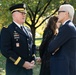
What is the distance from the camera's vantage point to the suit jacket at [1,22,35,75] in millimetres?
4758

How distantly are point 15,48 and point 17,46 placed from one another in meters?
0.05

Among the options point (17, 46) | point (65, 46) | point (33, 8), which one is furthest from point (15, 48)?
point (33, 8)

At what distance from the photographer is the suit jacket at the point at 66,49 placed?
4.54 m

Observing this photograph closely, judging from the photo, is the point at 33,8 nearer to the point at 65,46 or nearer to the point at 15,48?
the point at 15,48

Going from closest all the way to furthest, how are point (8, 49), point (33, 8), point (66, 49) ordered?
1. point (66, 49)
2. point (8, 49)
3. point (33, 8)

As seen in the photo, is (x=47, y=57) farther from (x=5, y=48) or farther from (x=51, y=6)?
(x=51, y=6)

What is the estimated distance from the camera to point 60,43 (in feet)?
14.9

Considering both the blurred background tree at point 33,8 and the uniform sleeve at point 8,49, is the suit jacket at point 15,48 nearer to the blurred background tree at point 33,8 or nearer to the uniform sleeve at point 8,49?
the uniform sleeve at point 8,49

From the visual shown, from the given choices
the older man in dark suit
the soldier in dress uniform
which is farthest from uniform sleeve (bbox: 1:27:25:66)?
the older man in dark suit

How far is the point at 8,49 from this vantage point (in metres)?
4.75

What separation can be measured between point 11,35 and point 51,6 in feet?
43.4

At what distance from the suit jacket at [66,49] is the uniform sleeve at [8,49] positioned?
0.56 metres

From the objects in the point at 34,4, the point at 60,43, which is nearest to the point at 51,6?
the point at 34,4

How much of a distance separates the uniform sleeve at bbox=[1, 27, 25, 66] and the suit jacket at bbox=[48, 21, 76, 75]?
559 millimetres
